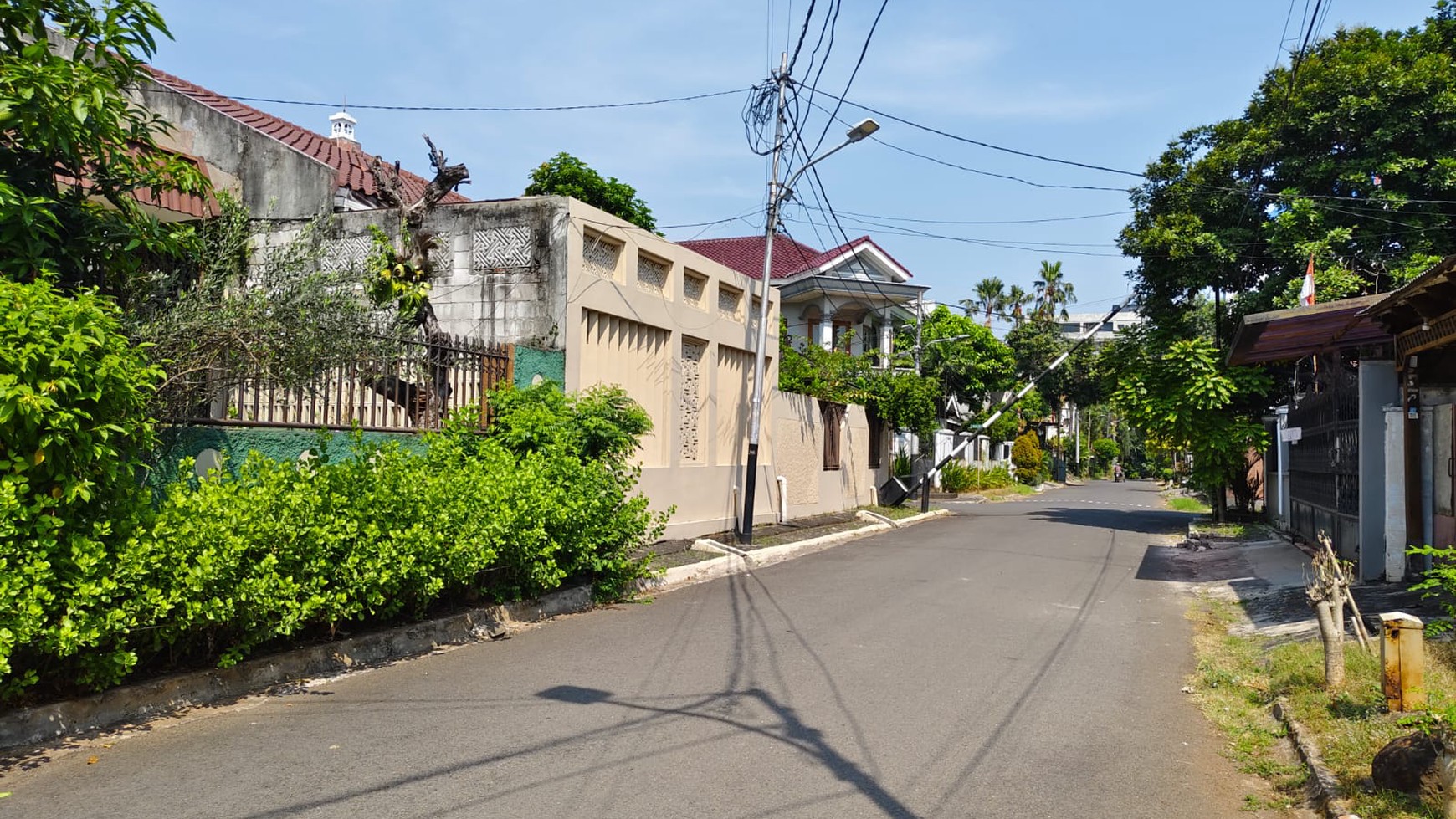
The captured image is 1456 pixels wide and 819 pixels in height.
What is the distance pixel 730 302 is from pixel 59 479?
14483mm

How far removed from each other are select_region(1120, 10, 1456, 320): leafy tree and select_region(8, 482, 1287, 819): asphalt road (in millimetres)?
15802

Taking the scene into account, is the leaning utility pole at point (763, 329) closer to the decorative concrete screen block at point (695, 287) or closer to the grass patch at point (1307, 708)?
the decorative concrete screen block at point (695, 287)

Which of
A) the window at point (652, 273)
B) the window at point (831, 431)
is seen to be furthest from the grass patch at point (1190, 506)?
the window at point (652, 273)

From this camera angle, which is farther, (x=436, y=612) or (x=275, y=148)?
(x=275, y=148)

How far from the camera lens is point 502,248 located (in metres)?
14.1

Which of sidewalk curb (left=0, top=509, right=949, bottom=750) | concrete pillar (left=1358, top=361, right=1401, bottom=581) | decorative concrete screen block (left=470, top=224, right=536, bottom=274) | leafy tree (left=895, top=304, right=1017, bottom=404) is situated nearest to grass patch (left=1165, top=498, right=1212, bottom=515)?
leafy tree (left=895, top=304, right=1017, bottom=404)

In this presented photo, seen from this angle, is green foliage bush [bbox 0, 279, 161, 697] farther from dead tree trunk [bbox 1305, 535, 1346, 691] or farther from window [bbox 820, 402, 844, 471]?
window [bbox 820, 402, 844, 471]

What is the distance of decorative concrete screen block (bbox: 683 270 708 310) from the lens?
1759 cm

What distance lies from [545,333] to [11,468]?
8442 mm

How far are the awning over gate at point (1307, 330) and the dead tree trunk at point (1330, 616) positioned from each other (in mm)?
5502

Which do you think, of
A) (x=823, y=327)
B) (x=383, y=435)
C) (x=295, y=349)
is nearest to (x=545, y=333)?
(x=383, y=435)

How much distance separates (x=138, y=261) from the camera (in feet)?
25.9

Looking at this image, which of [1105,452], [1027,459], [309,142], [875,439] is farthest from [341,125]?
[1105,452]

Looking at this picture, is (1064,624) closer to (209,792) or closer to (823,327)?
(209,792)
